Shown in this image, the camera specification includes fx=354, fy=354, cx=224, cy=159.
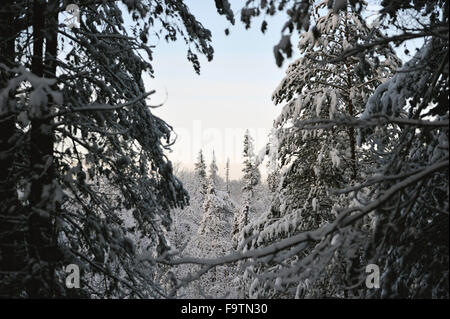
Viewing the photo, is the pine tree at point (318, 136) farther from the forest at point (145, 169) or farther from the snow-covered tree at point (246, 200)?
the snow-covered tree at point (246, 200)

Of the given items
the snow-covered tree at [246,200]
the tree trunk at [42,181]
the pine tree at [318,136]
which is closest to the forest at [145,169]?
the tree trunk at [42,181]

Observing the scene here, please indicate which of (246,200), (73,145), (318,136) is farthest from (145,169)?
(246,200)

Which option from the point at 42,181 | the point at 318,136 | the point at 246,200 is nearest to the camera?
the point at 42,181

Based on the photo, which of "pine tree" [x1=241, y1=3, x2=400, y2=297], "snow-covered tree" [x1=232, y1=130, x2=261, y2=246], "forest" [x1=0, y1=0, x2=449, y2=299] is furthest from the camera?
"snow-covered tree" [x1=232, y1=130, x2=261, y2=246]

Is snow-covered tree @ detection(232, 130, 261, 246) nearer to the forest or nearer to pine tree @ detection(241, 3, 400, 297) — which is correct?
pine tree @ detection(241, 3, 400, 297)

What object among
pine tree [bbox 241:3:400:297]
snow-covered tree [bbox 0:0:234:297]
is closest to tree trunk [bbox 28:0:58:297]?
snow-covered tree [bbox 0:0:234:297]

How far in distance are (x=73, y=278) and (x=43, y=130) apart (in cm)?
181

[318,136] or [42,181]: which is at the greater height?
[318,136]

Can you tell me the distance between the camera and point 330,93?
8.40m

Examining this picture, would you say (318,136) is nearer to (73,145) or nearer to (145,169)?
(145,169)

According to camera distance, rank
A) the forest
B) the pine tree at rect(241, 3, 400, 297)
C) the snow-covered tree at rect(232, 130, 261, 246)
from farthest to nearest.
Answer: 1. the snow-covered tree at rect(232, 130, 261, 246)
2. the pine tree at rect(241, 3, 400, 297)
3. the forest
